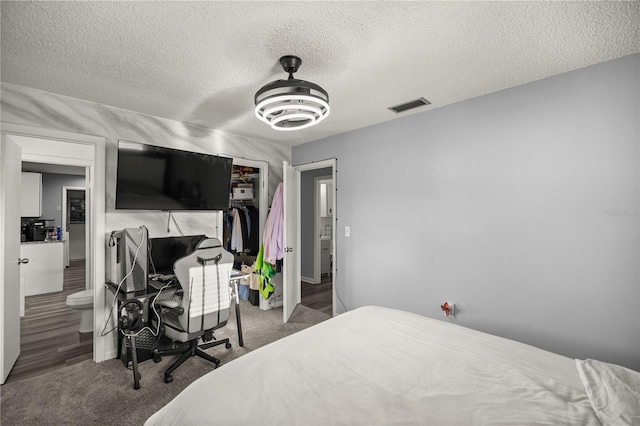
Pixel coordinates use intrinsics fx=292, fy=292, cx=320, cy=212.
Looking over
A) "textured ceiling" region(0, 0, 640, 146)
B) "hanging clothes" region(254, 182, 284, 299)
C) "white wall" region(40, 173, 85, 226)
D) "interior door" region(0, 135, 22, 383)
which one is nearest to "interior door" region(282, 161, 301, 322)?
"hanging clothes" region(254, 182, 284, 299)

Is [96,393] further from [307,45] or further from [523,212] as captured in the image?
[523,212]

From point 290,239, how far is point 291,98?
2263 mm

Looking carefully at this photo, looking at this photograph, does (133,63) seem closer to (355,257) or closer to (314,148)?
(314,148)

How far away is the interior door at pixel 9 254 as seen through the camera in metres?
2.31

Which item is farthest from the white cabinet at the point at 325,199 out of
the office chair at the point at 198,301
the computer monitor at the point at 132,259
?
the computer monitor at the point at 132,259

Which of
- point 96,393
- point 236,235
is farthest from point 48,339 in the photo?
point 236,235

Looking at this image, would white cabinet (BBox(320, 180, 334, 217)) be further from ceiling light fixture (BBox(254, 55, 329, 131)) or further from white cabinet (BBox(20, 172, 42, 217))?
white cabinet (BBox(20, 172, 42, 217))

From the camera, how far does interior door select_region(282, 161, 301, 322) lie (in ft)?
11.8

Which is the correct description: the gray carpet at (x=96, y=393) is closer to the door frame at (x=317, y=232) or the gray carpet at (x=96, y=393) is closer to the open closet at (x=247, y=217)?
the open closet at (x=247, y=217)

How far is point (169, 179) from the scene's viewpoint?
3.04 m

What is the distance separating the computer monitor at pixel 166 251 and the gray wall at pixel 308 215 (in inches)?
107

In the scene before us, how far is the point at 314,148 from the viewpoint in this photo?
13.6ft

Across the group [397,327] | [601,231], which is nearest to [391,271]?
[397,327]

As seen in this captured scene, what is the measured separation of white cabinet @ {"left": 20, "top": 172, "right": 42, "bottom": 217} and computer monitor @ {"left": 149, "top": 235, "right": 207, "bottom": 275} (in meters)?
4.31
